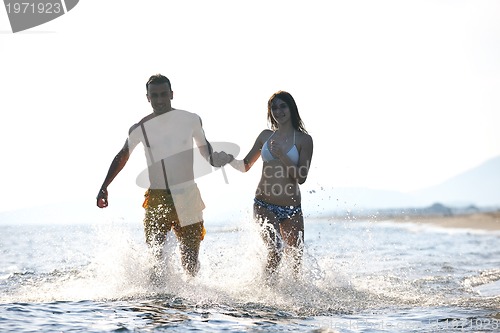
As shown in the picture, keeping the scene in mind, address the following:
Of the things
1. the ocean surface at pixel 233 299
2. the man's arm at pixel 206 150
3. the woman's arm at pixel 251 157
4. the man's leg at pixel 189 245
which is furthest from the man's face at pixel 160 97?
the ocean surface at pixel 233 299

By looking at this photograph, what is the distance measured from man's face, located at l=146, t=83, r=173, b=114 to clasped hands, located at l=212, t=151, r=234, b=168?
836 mm

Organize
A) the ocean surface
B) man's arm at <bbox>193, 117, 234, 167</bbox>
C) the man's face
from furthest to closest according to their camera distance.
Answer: man's arm at <bbox>193, 117, 234, 167</bbox>, the man's face, the ocean surface

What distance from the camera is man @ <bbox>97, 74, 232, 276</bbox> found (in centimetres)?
710

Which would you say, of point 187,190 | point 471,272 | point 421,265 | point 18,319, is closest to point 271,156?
point 187,190

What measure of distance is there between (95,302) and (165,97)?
93.7 inches

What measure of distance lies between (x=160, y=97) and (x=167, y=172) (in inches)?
34.4

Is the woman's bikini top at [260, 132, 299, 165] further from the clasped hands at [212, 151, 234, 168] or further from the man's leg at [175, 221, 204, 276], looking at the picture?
the man's leg at [175, 221, 204, 276]

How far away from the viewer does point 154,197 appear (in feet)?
23.5

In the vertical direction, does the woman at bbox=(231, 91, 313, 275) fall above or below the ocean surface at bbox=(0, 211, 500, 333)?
above

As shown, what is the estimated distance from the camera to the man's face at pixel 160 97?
7035 mm

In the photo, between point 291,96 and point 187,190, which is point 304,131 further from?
point 187,190

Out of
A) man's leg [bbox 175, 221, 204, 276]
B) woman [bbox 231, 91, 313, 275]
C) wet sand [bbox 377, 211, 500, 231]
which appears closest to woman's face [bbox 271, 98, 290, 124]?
woman [bbox 231, 91, 313, 275]

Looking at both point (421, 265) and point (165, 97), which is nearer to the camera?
point (165, 97)

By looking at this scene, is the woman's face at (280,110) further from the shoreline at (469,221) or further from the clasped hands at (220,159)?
the shoreline at (469,221)
